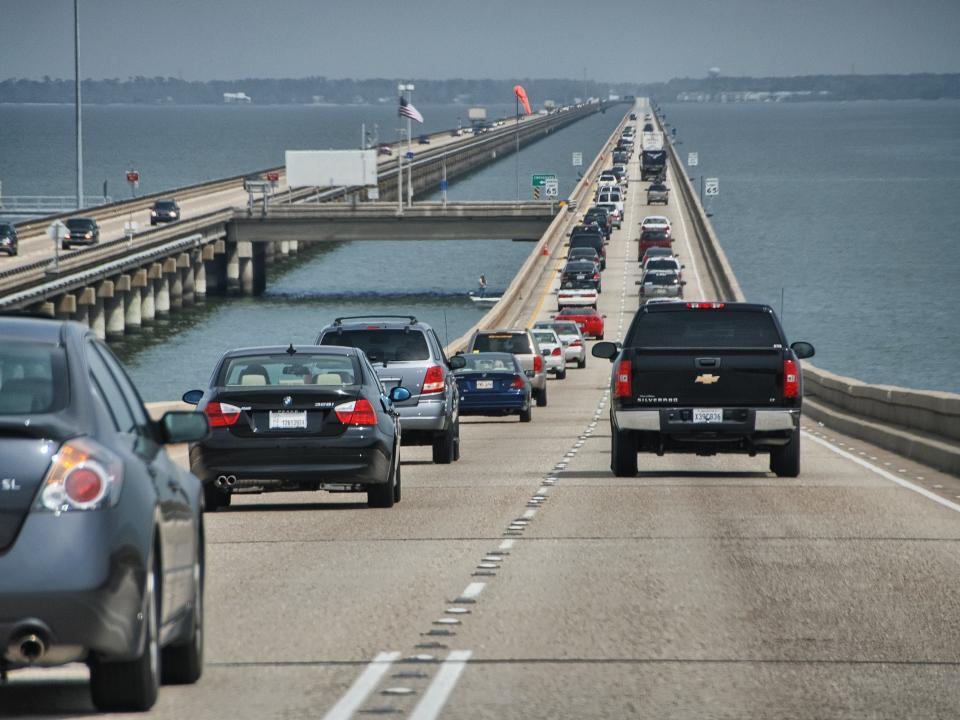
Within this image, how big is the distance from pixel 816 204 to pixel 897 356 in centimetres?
11143

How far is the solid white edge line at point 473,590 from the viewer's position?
36.7 feet

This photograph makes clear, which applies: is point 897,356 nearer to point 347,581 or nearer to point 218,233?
point 218,233

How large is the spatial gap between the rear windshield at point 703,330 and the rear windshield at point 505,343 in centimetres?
2006

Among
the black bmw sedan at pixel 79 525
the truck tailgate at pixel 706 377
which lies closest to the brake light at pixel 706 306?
the truck tailgate at pixel 706 377

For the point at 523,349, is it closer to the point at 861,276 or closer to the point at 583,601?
the point at 583,601

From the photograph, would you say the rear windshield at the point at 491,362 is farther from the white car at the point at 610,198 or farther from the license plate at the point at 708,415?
the white car at the point at 610,198

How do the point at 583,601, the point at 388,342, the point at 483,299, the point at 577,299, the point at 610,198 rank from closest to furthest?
the point at 583,601 < the point at 388,342 < the point at 577,299 < the point at 483,299 < the point at 610,198

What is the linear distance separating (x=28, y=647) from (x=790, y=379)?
14.1 m

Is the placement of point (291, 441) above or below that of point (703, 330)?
below

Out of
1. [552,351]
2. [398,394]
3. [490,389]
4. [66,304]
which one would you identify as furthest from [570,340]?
[398,394]

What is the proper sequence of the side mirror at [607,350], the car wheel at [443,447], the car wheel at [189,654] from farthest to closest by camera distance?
the car wheel at [443,447] → the side mirror at [607,350] → the car wheel at [189,654]

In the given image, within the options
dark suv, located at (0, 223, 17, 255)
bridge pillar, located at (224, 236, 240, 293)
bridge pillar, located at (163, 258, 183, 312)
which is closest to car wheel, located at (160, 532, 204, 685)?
dark suv, located at (0, 223, 17, 255)

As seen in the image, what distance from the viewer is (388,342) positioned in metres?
23.7

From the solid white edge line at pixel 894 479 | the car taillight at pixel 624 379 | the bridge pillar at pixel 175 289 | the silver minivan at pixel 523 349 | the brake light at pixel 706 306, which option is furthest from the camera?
the bridge pillar at pixel 175 289
